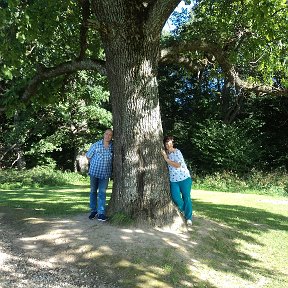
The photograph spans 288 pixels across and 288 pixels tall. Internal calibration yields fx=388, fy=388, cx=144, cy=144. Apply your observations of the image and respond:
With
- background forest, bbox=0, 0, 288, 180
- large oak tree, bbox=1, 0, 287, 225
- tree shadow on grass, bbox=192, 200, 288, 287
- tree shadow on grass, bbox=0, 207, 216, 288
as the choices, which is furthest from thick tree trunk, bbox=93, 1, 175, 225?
background forest, bbox=0, 0, 288, 180

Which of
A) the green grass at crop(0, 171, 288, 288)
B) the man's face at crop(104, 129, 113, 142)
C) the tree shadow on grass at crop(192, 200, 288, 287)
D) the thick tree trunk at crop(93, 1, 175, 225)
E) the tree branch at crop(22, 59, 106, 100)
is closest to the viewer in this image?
the green grass at crop(0, 171, 288, 288)

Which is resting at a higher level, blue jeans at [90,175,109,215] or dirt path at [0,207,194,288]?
blue jeans at [90,175,109,215]

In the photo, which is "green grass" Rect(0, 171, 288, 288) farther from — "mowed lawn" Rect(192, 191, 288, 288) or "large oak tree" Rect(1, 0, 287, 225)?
"large oak tree" Rect(1, 0, 287, 225)

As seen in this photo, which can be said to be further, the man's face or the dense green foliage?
the dense green foliage

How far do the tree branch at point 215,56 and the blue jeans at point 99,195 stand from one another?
112 inches

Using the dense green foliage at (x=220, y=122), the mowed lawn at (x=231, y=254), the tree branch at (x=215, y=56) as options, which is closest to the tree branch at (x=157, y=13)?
the tree branch at (x=215, y=56)

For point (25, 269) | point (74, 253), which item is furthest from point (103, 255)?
point (25, 269)

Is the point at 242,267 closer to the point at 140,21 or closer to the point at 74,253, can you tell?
the point at 74,253

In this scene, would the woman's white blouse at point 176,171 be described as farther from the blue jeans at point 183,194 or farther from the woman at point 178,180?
the blue jeans at point 183,194

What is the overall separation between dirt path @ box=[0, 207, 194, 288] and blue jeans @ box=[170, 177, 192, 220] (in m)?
0.88

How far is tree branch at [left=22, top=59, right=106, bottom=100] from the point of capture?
7.91 m

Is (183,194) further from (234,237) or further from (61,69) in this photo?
(61,69)

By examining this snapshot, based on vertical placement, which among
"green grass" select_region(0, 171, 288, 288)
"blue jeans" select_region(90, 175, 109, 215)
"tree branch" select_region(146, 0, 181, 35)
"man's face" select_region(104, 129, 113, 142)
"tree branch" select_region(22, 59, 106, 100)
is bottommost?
"green grass" select_region(0, 171, 288, 288)

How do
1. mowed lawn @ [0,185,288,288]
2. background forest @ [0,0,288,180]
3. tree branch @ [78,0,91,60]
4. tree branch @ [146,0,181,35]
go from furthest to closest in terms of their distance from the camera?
1. background forest @ [0,0,288,180]
2. tree branch @ [78,0,91,60]
3. tree branch @ [146,0,181,35]
4. mowed lawn @ [0,185,288,288]
